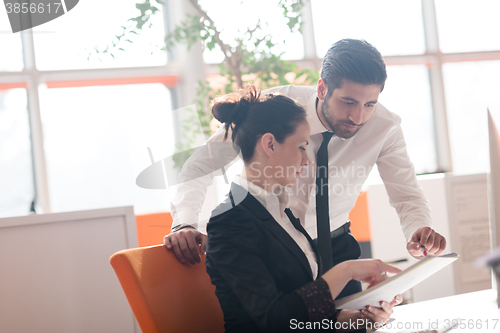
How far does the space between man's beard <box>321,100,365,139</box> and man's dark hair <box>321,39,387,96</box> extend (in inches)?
2.4

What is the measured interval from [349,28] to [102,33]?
253 cm

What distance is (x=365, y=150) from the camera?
5.60 ft

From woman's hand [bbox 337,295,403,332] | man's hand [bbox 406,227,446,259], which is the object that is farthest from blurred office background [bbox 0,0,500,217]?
woman's hand [bbox 337,295,403,332]

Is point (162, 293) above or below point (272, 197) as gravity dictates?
below

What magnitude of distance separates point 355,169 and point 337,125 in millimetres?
240

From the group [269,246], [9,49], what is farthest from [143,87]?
[269,246]

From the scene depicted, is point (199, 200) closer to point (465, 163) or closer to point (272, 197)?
point (272, 197)

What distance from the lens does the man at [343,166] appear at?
138cm

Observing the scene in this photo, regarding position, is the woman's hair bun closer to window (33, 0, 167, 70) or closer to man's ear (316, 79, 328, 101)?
man's ear (316, 79, 328, 101)

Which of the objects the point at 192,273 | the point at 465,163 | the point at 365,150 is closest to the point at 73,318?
the point at 192,273

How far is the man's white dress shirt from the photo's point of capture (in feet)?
5.23

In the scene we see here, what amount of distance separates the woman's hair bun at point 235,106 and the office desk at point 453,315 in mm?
681

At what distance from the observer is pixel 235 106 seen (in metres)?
1.21

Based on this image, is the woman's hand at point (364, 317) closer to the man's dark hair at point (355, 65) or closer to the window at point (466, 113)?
the man's dark hair at point (355, 65)
